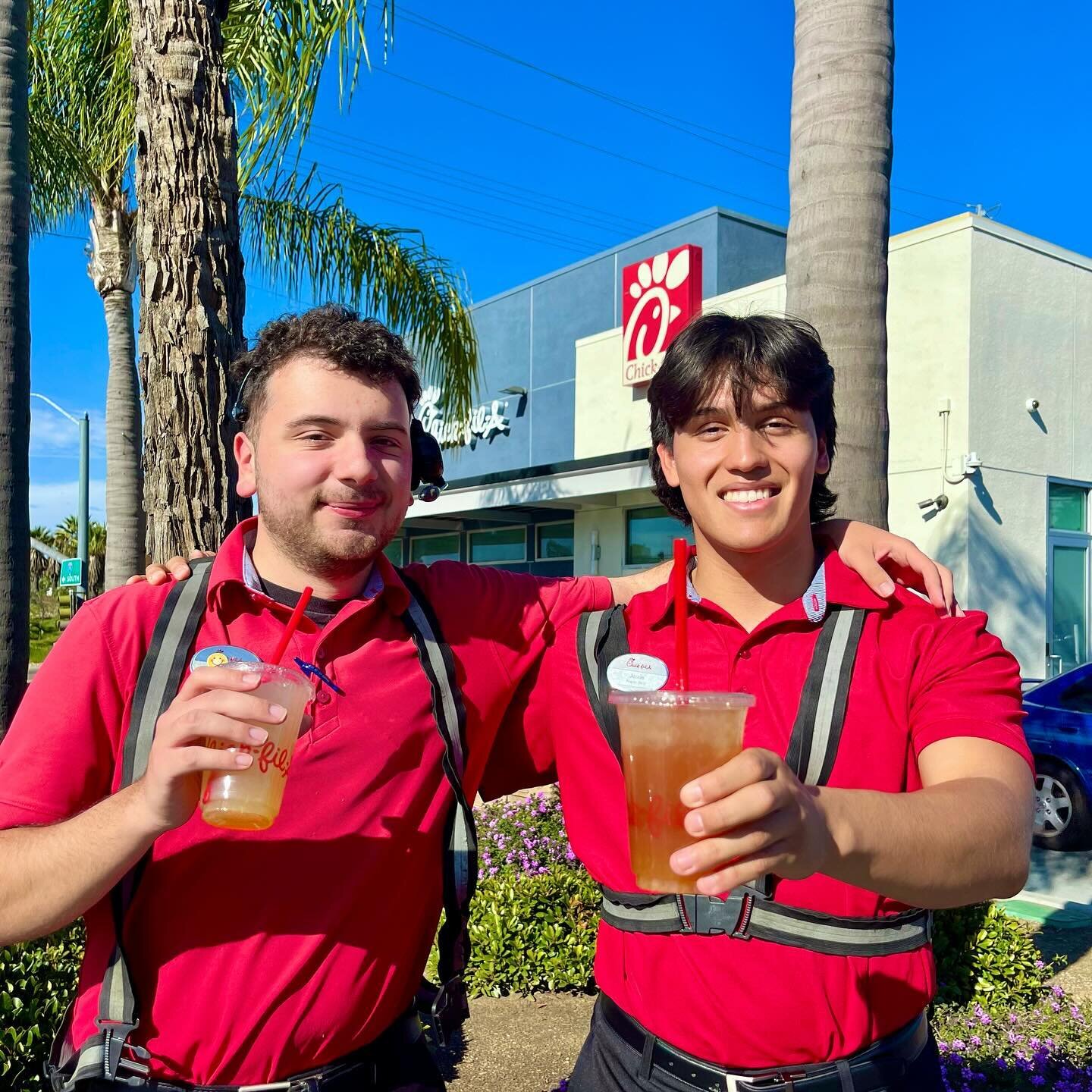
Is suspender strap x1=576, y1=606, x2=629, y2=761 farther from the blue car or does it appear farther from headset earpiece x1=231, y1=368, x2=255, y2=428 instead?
the blue car

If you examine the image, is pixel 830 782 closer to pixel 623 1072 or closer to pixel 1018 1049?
pixel 623 1072

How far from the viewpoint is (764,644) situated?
2.17 meters

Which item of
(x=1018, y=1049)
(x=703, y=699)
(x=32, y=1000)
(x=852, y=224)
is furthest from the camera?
(x=852, y=224)

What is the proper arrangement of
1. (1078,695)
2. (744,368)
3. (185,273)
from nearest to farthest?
(744,368) → (185,273) → (1078,695)

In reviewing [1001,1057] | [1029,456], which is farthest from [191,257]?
[1029,456]

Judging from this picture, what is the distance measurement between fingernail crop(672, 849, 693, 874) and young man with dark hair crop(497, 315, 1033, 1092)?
0.04 m

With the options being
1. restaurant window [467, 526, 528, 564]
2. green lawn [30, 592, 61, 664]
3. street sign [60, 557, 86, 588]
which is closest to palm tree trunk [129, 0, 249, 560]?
restaurant window [467, 526, 528, 564]

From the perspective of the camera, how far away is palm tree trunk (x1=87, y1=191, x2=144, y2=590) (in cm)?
1002

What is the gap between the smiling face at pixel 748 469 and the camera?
2.18m

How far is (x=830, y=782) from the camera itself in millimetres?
1958

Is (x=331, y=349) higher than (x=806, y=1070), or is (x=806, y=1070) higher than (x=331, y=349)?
(x=331, y=349)

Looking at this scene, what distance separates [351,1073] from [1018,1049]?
2811 millimetres

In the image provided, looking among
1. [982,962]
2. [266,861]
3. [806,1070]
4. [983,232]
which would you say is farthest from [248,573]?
[983,232]

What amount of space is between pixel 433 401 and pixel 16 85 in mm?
15273
